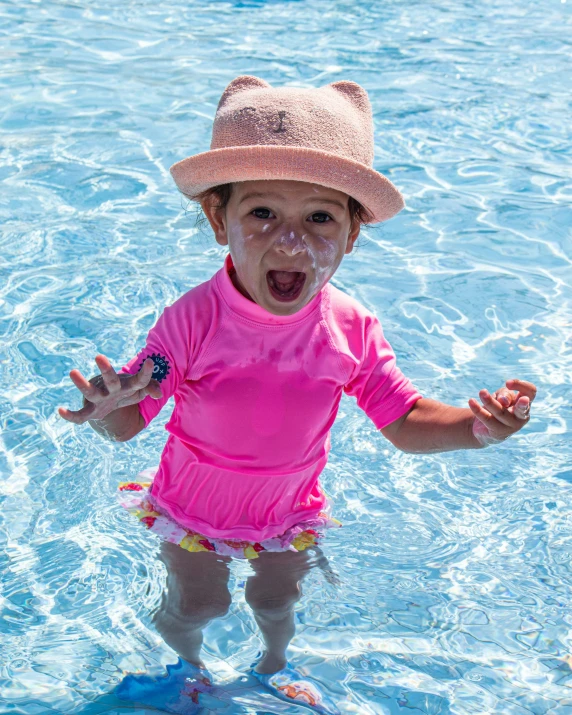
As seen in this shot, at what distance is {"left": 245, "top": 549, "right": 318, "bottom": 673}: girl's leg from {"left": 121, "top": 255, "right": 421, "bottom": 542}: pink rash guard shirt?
0.09 metres

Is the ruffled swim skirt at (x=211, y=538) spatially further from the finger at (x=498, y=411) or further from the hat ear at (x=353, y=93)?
the hat ear at (x=353, y=93)

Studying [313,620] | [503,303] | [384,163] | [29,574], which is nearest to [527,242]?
[503,303]

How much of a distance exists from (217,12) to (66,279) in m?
5.52

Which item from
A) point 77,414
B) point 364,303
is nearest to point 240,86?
point 77,414

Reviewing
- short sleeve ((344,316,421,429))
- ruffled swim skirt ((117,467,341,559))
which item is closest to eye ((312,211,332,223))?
short sleeve ((344,316,421,429))

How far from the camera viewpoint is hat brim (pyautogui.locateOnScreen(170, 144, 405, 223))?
7.34 ft

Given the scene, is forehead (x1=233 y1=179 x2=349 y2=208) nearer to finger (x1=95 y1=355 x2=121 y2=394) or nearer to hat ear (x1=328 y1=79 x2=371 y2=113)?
hat ear (x1=328 y1=79 x2=371 y2=113)

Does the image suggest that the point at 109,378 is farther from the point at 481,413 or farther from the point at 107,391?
the point at 481,413

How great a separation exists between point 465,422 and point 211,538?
0.81 m

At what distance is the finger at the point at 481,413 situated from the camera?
2.39 meters

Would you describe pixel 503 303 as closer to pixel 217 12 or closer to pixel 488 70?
pixel 488 70

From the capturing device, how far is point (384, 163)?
642cm

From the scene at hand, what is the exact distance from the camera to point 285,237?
2.33 metres

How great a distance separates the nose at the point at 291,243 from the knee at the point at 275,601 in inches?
41.6
